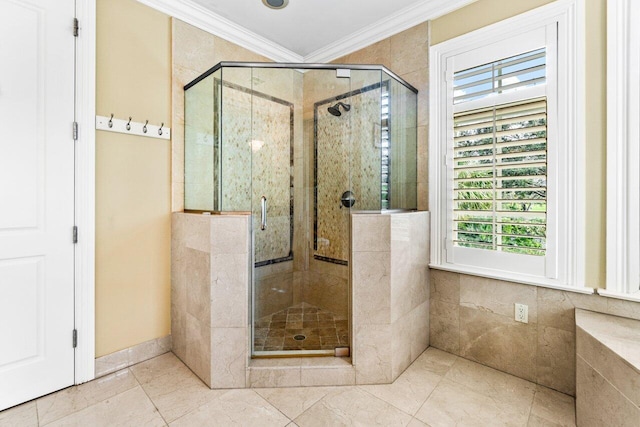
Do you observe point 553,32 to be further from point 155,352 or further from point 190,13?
point 155,352

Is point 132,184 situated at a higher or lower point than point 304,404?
higher

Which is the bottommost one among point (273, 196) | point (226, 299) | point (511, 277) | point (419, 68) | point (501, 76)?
point (226, 299)

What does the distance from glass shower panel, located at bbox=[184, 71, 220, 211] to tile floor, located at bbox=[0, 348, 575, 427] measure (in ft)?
3.70

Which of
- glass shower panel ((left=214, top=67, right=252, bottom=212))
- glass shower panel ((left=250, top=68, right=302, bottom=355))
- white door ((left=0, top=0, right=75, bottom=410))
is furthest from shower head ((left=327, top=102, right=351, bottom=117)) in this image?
white door ((left=0, top=0, right=75, bottom=410))

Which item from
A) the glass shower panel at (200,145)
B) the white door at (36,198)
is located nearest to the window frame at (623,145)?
the glass shower panel at (200,145)

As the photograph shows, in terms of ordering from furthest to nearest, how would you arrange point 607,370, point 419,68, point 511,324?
point 419,68
point 511,324
point 607,370

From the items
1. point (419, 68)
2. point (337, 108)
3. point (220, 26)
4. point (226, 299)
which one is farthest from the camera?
point (220, 26)

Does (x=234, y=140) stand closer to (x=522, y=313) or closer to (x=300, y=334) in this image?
(x=300, y=334)

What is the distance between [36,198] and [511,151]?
109 inches

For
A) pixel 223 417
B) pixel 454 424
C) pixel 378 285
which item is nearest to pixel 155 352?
pixel 223 417

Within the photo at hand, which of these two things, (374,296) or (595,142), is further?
(374,296)

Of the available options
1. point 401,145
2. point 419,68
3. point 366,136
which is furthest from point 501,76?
point 366,136

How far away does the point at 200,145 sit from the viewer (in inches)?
82.0

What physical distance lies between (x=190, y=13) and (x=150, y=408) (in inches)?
102
